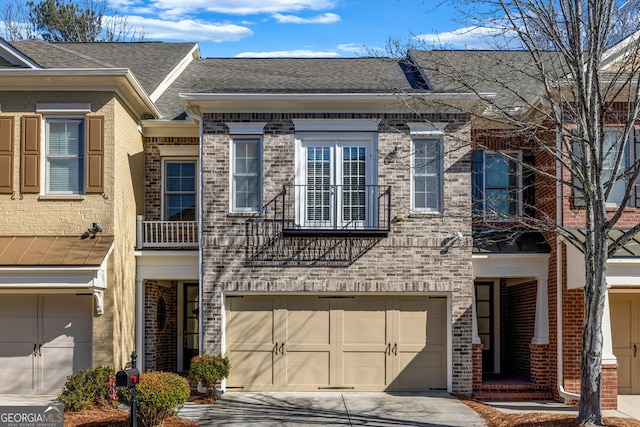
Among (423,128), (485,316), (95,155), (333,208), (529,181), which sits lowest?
(485,316)

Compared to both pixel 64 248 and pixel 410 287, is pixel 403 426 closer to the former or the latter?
pixel 410 287

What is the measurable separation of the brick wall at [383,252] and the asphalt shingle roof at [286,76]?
67.3 inches

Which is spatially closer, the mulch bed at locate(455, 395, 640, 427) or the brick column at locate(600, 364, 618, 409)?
the mulch bed at locate(455, 395, 640, 427)

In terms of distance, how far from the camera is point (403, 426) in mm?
12633

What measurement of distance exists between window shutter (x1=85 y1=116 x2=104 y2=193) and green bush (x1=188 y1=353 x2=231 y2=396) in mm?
3781

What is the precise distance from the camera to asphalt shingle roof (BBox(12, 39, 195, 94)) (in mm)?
15297

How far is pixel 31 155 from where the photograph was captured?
14.9m

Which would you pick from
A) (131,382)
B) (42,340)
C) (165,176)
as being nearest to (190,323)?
(165,176)

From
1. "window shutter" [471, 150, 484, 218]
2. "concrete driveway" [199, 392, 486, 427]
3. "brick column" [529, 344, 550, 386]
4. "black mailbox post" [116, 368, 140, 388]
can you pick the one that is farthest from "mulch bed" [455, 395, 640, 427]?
"black mailbox post" [116, 368, 140, 388]

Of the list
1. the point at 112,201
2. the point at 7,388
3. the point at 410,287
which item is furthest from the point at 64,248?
the point at 410,287

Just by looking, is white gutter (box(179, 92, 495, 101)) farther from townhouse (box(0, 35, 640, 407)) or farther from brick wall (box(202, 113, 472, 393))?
brick wall (box(202, 113, 472, 393))

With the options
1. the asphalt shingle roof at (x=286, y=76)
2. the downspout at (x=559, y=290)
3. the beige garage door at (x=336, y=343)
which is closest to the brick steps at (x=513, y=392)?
the downspout at (x=559, y=290)

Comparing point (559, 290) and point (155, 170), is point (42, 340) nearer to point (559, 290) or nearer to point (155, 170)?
point (155, 170)

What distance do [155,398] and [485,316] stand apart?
904 centimetres
